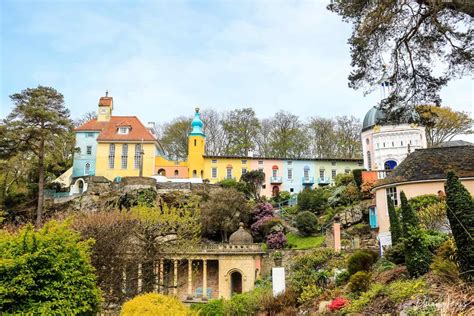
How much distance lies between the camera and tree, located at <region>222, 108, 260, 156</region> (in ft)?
169

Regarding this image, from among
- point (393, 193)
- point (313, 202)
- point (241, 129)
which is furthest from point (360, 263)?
point (241, 129)

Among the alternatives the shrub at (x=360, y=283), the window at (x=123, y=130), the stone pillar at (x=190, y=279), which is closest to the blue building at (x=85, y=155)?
the window at (x=123, y=130)

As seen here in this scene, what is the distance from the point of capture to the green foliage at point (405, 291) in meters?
8.68

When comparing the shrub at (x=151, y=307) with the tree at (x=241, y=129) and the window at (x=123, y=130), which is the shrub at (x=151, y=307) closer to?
the window at (x=123, y=130)

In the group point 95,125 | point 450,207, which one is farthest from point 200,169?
point 450,207

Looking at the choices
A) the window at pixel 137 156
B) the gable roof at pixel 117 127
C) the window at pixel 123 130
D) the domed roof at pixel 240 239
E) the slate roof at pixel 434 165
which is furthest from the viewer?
the window at pixel 123 130

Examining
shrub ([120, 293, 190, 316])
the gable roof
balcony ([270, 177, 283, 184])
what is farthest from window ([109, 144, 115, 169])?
shrub ([120, 293, 190, 316])

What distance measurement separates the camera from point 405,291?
8969 mm

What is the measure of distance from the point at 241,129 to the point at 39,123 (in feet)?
84.8

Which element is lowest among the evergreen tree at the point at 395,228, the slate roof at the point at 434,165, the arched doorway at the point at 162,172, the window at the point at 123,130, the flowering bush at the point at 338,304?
the flowering bush at the point at 338,304

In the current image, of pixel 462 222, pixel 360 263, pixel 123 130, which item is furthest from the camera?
pixel 123 130

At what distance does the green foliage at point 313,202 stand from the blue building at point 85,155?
876 inches

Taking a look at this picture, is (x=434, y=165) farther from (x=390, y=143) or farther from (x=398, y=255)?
(x=390, y=143)

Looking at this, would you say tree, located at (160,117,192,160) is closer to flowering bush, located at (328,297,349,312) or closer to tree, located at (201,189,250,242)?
tree, located at (201,189,250,242)
